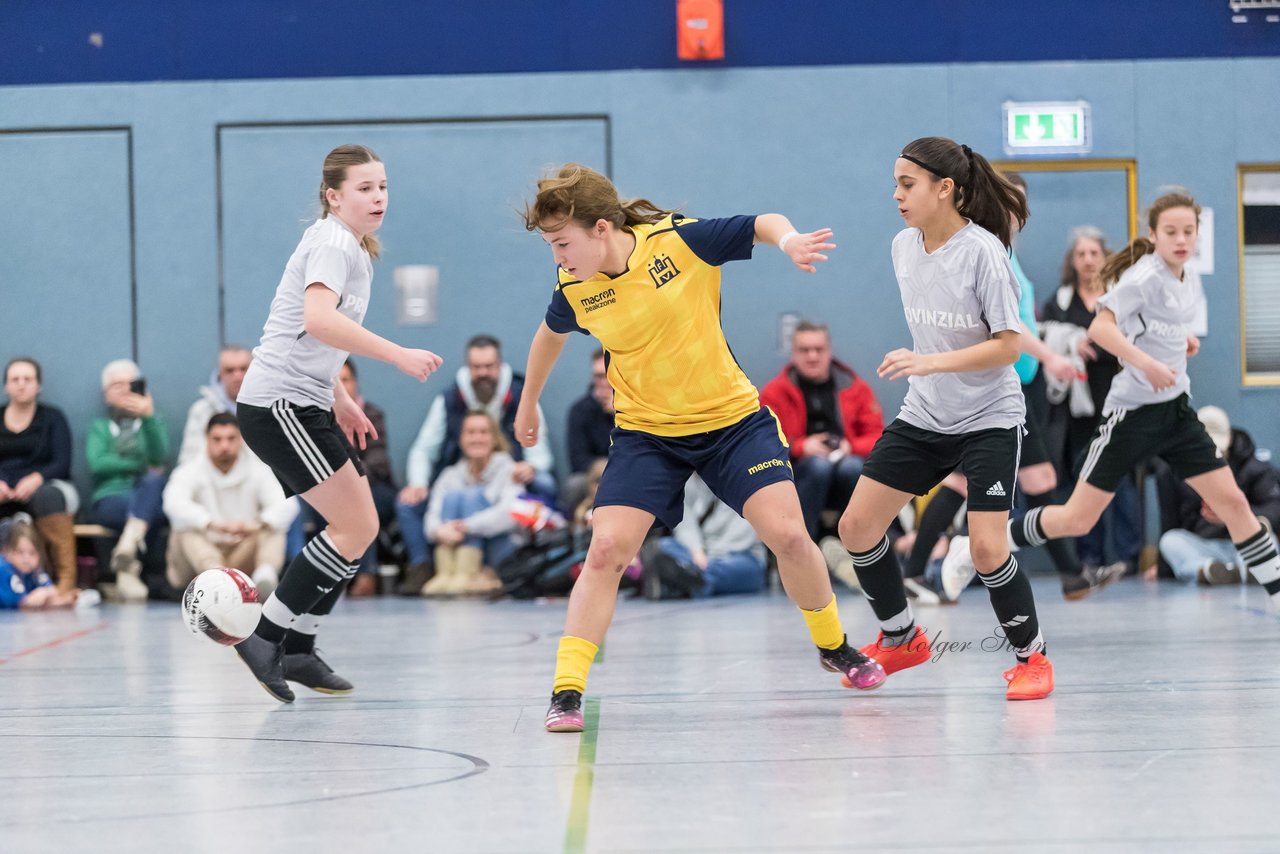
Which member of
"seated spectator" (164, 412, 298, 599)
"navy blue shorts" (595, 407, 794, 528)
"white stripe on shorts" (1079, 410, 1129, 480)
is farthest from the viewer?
"seated spectator" (164, 412, 298, 599)

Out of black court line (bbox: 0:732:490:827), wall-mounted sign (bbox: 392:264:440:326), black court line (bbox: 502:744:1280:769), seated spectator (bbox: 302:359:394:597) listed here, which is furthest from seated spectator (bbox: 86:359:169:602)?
black court line (bbox: 502:744:1280:769)

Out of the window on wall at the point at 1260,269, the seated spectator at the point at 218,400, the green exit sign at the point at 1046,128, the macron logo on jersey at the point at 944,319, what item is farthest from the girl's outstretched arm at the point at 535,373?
the window on wall at the point at 1260,269

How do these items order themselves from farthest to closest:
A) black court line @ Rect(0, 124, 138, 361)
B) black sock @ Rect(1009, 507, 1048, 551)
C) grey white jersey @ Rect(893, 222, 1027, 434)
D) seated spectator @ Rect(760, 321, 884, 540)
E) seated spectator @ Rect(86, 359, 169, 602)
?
black court line @ Rect(0, 124, 138, 361) → seated spectator @ Rect(86, 359, 169, 602) → seated spectator @ Rect(760, 321, 884, 540) → black sock @ Rect(1009, 507, 1048, 551) → grey white jersey @ Rect(893, 222, 1027, 434)

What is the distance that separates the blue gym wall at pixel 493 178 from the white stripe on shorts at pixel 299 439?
5.37m

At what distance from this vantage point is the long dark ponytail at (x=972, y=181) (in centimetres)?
459

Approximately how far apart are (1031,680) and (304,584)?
7.73 ft

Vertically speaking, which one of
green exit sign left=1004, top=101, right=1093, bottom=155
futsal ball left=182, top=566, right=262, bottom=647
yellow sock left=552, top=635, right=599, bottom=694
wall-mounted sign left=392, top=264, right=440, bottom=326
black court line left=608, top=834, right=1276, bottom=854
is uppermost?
green exit sign left=1004, top=101, right=1093, bottom=155

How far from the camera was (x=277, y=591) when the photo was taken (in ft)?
16.1

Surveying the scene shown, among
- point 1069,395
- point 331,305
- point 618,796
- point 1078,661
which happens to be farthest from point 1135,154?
point 618,796

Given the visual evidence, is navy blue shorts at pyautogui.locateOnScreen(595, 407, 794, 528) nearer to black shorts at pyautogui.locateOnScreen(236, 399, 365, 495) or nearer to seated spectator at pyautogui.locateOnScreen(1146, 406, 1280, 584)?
black shorts at pyautogui.locateOnScreen(236, 399, 365, 495)

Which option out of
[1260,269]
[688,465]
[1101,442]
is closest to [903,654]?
[688,465]

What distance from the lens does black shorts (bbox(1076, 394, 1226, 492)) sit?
19.9ft

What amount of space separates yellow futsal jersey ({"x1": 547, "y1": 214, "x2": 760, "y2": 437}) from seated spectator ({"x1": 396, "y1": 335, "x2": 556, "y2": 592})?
16.1 ft

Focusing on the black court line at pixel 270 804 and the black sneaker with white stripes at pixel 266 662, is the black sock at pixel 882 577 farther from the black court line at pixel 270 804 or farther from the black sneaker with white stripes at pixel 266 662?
the black sneaker with white stripes at pixel 266 662
